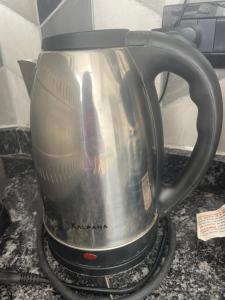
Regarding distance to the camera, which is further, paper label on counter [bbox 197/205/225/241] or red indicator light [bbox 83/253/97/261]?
paper label on counter [bbox 197/205/225/241]

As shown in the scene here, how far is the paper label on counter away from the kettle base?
13 centimetres

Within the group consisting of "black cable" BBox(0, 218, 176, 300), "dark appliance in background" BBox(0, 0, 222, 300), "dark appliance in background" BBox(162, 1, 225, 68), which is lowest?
"black cable" BBox(0, 218, 176, 300)

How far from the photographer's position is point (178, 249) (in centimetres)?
48

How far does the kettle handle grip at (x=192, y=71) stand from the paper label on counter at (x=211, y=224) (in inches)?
6.7

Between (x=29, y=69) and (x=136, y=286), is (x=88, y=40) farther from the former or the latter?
(x=136, y=286)

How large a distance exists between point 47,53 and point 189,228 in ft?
1.27

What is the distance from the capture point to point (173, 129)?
1.95ft

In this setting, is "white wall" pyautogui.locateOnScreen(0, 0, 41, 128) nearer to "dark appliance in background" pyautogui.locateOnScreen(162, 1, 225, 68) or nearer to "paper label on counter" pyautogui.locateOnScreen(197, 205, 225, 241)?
"dark appliance in background" pyautogui.locateOnScreen(162, 1, 225, 68)

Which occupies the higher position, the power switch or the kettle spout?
the power switch

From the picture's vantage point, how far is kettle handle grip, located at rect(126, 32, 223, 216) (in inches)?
12.9

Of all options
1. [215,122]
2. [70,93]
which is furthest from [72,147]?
[215,122]

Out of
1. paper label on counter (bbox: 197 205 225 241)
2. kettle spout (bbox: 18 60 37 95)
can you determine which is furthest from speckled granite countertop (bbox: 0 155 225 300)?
kettle spout (bbox: 18 60 37 95)

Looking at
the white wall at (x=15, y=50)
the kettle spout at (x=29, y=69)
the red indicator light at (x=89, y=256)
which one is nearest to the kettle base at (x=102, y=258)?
the red indicator light at (x=89, y=256)

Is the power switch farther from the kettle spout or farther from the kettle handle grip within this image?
the kettle spout
